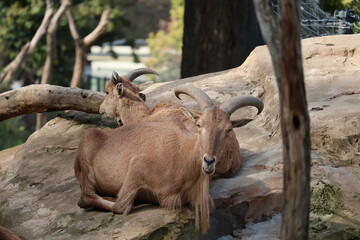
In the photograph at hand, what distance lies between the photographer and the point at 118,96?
954 centimetres

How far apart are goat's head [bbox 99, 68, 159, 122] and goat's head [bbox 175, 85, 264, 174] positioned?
6.80ft

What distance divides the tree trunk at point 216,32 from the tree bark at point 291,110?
8697mm

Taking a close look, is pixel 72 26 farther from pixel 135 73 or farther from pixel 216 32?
pixel 135 73

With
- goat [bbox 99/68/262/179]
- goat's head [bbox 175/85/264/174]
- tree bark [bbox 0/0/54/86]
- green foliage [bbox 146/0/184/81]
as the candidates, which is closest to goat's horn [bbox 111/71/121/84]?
goat [bbox 99/68/262/179]

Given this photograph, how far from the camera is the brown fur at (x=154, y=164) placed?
23.9 feet

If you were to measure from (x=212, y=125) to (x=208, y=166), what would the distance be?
42cm

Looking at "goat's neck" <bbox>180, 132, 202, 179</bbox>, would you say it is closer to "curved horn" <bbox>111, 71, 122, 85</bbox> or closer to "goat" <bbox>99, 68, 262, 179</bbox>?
"goat" <bbox>99, 68, 262, 179</bbox>

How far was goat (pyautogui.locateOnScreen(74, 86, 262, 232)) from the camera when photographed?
7270 mm

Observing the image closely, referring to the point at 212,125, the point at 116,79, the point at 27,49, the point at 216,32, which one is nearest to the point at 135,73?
the point at 116,79

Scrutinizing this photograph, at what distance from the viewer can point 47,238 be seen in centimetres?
752

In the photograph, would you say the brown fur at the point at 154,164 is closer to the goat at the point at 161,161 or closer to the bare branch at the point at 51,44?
the goat at the point at 161,161

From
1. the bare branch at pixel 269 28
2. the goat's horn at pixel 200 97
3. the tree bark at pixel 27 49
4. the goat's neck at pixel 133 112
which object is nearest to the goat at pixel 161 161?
the goat's horn at pixel 200 97

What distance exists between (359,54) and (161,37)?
2307 centimetres

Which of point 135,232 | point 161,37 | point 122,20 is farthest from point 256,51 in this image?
point 161,37
